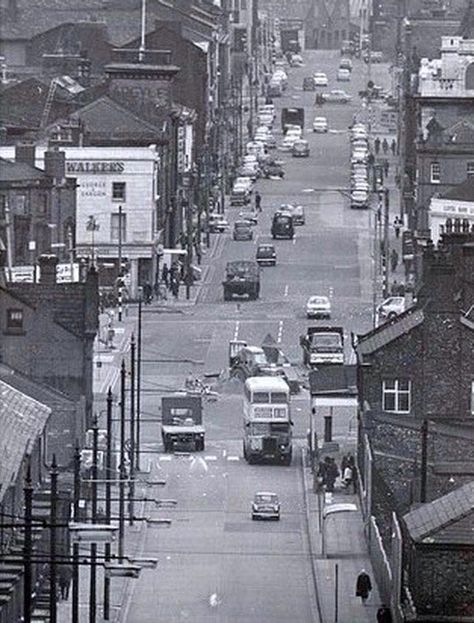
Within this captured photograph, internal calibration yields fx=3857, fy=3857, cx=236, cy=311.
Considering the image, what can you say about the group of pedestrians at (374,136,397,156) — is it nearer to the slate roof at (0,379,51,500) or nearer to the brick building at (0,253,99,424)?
the brick building at (0,253,99,424)

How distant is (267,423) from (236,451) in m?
2.18

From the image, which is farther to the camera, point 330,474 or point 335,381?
point 335,381

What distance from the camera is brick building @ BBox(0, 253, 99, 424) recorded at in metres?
85.6

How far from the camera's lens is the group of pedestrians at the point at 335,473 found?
81375 millimetres

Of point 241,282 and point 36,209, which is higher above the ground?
point 36,209

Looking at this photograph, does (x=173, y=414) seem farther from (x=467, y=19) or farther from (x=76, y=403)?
(x=467, y=19)

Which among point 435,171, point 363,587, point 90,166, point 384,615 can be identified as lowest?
point 363,587

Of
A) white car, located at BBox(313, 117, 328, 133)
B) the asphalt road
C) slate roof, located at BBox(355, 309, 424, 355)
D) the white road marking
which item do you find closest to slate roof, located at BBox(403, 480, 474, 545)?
the asphalt road

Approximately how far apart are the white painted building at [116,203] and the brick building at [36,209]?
215 cm

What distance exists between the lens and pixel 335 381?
88.8 metres

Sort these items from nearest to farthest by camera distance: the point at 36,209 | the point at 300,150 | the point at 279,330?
1. the point at 279,330
2. the point at 36,209
3. the point at 300,150

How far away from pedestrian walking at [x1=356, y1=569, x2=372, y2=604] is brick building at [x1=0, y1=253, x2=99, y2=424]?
18363 millimetres

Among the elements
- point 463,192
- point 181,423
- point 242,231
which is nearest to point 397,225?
point 242,231

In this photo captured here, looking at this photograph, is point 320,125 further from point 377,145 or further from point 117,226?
point 117,226
